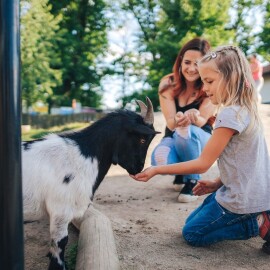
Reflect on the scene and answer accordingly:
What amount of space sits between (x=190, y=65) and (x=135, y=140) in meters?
1.65

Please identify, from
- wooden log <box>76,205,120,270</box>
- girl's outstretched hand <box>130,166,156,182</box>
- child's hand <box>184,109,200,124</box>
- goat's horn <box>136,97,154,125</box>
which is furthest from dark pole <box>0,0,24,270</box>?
child's hand <box>184,109,200,124</box>

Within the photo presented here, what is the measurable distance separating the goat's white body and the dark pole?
3.83 ft

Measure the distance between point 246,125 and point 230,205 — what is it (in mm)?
578

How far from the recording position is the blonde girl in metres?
2.60

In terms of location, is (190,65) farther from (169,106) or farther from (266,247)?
(266,247)

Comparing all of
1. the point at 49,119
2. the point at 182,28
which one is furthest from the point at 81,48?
the point at 182,28

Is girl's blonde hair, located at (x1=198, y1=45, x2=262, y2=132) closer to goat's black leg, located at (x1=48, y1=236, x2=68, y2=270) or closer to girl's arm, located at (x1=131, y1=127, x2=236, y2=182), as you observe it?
girl's arm, located at (x1=131, y1=127, x2=236, y2=182)

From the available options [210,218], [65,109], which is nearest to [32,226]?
[210,218]

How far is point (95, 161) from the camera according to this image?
2762mm

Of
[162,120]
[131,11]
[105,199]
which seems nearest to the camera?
[105,199]

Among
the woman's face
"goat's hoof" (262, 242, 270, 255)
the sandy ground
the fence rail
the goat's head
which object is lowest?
the fence rail

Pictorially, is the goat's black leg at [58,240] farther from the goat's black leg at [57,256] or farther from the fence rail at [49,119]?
the fence rail at [49,119]

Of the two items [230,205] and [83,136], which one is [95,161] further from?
[230,205]

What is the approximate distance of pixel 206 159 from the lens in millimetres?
2686
